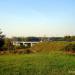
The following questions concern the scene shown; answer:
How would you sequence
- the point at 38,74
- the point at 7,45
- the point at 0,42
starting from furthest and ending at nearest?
the point at 7,45 < the point at 0,42 < the point at 38,74

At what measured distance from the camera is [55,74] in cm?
1215

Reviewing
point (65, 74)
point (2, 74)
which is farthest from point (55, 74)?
point (2, 74)

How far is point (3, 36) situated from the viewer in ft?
169

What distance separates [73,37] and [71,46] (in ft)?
119

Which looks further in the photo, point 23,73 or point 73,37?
point 73,37

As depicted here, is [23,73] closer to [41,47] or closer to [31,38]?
[41,47]

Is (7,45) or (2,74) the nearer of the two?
(2,74)

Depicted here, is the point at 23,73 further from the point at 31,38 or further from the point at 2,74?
the point at 31,38

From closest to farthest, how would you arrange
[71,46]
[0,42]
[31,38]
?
[71,46], [0,42], [31,38]

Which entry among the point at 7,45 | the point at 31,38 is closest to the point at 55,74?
the point at 7,45

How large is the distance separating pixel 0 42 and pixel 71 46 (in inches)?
595

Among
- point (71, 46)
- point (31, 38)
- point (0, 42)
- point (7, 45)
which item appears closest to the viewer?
point (71, 46)

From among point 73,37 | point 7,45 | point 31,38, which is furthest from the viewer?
point 31,38

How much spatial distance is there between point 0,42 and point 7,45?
4.01 meters
